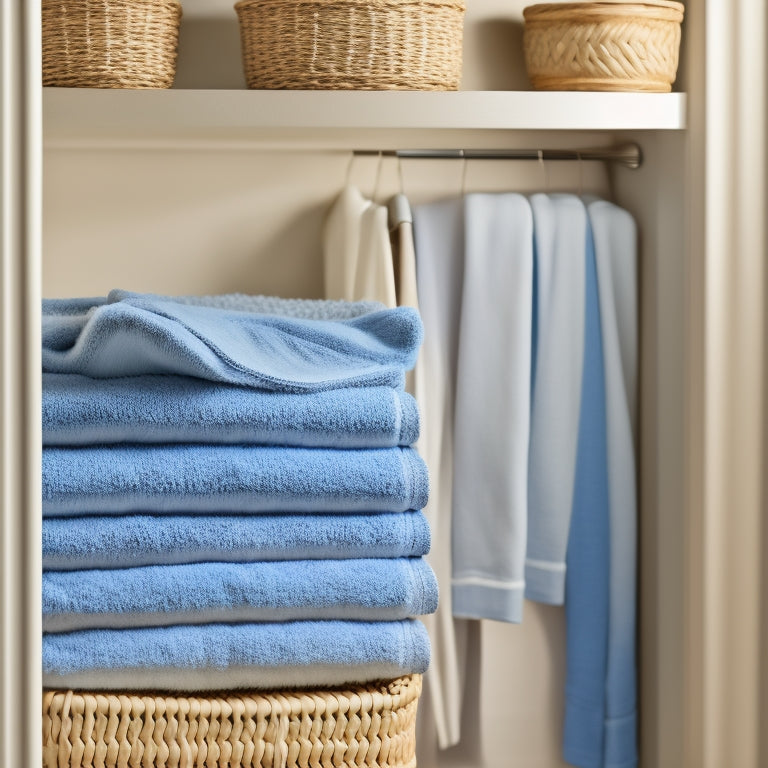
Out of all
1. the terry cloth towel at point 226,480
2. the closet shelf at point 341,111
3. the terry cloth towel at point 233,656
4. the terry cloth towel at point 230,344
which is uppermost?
the closet shelf at point 341,111

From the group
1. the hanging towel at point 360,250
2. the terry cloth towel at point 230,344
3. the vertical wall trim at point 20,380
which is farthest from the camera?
the hanging towel at point 360,250

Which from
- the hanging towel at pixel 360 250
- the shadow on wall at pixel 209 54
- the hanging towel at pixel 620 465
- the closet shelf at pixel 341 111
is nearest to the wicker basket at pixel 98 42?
the closet shelf at pixel 341 111

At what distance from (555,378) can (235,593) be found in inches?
18.6

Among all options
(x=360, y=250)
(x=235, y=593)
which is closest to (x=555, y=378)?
(x=360, y=250)

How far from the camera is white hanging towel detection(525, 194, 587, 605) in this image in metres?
1.13

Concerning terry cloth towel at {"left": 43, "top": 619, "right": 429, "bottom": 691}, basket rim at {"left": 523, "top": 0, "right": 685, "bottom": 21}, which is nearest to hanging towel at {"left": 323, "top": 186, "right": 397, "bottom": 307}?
basket rim at {"left": 523, "top": 0, "right": 685, "bottom": 21}

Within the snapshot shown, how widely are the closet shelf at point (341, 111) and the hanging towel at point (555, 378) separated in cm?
16

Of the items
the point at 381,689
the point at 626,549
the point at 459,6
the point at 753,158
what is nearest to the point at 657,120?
the point at 753,158

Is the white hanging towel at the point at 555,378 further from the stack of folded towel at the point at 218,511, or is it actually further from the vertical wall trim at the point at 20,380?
the vertical wall trim at the point at 20,380

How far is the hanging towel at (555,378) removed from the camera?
3.70 feet

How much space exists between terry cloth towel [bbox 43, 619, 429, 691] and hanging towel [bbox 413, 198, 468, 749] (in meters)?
0.32

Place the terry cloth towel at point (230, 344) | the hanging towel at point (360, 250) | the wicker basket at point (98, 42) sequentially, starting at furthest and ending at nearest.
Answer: the hanging towel at point (360, 250) < the wicker basket at point (98, 42) < the terry cloth towel at point (230, 344)

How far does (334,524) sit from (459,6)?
0.51m

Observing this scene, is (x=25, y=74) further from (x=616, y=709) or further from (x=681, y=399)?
(x=616, y=709)
